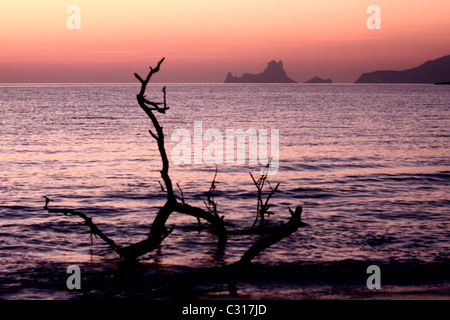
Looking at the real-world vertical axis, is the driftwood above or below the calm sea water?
above

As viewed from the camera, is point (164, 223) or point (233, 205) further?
point (233, 205)

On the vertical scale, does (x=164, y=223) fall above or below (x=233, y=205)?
above

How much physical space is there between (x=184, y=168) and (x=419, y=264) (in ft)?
63.3

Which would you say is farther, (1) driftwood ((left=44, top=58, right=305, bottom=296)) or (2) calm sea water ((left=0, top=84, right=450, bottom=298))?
(2) calm sea water ((left=0, top=84, right=450, bottom=298))

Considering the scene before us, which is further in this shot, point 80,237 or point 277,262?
point 80,237

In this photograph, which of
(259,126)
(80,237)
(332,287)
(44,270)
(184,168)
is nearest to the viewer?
(332,287)

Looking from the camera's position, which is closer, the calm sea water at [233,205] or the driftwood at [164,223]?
the driftwood at [164,223]

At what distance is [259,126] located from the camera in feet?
206

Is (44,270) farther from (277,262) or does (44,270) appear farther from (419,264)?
(419,264)

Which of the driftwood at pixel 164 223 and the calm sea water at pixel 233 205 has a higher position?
the driftwood at pixel 164 223
